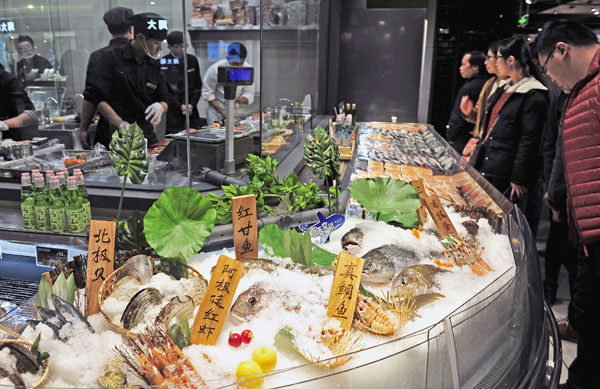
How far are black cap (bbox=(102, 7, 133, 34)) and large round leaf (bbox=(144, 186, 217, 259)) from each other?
172cm

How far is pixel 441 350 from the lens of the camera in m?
0.91

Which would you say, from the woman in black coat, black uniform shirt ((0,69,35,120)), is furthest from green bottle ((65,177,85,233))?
the woman in black coat

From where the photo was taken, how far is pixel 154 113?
2.51m

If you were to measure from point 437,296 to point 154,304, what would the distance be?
70 centimetres

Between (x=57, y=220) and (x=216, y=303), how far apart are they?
3.87ft

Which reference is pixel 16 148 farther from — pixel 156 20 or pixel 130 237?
pixel 130 237

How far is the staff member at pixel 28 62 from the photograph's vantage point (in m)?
3.67

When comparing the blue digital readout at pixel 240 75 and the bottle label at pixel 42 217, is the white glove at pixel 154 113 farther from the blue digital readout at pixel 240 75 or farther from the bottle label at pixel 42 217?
the bottle label at pixel 42 217

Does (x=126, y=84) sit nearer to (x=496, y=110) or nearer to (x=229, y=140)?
(x=229, y=140)

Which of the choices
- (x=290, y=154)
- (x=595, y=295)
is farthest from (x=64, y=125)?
(x=595, y=295)

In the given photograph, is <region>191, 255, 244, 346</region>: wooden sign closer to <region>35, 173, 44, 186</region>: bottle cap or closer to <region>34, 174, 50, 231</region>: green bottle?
<region>35, 173, 44, 186</region>: bottle cap

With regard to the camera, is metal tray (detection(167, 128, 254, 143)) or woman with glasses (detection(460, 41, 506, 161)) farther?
woman with glasses (detection(460, 41, 506, 161))

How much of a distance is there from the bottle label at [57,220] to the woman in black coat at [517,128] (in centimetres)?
329

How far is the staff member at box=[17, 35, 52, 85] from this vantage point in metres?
3.67
